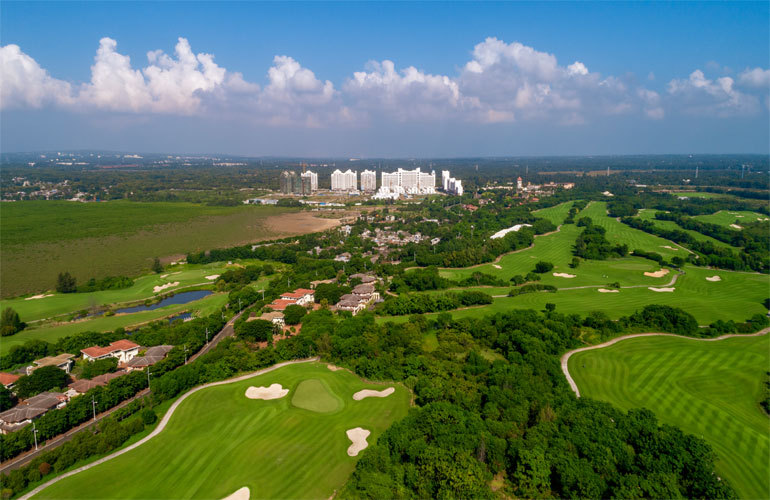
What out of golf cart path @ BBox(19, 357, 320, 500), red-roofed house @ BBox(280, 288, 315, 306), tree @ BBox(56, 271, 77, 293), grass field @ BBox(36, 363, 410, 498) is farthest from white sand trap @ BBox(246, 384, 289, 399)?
tree @ BBox(56, 271, 77, 293)

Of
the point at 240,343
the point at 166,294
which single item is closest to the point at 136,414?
the point at 240,343

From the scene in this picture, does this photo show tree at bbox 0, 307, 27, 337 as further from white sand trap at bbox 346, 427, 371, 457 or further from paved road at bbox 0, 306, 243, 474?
white sand trap at bbox 346, 427, 371, 457

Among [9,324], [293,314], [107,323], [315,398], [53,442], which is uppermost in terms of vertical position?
[9,324]

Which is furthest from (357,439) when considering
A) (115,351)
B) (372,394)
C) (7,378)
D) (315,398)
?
(7,378)

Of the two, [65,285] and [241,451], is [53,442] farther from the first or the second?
[65,285]

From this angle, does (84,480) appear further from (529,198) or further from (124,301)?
(529,198)

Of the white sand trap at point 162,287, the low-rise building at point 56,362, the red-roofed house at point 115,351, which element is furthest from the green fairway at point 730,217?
the low-rise building at point 56,362
